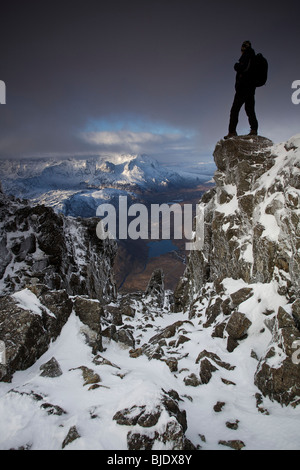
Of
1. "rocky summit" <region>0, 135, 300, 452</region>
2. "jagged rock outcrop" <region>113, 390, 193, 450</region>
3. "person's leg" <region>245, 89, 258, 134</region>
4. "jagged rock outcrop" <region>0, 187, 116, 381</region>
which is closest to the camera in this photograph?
"jagged rock outcrop" <region>113, 390, 193, 450</region>

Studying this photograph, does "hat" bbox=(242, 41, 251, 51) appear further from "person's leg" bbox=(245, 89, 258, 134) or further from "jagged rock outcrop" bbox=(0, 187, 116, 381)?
"jagged rock outcrop" bbox=(0, 187, 116, 381)

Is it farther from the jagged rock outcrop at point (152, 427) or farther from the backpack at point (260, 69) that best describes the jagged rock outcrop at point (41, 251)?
the backpack at point (260, 69)

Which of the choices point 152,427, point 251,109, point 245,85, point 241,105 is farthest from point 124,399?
point 251,109

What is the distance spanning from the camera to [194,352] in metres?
16.1

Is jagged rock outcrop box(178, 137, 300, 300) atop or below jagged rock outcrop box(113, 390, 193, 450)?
atop

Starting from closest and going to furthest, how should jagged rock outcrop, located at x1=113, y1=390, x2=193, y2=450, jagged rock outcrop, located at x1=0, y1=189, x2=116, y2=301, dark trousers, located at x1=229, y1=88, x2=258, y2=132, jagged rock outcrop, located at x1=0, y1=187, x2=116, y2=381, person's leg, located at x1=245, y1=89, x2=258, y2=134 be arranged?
jagged rock outcrop, located at x1=113, y1=390, x2=193, y2=450
jagged rock outcrop, located at x1=0, y1=187, x2=116, y2=381
dark trousers, located at x1=229, y1=88, x2=258, y2=132
person's leg, located at x1=245, y1=89, x2=258, y2=134
jagged rock outcrop, located at x1=0, y1=189, x2=116, y2=301

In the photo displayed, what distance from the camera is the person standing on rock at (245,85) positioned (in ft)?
47.1

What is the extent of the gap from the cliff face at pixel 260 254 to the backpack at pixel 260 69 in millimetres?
6387

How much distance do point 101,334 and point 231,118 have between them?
20.4 metres

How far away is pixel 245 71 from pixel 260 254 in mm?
14178

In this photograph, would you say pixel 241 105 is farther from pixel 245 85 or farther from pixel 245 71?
pixel 245 71

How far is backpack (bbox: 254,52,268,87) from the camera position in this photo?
563 inches

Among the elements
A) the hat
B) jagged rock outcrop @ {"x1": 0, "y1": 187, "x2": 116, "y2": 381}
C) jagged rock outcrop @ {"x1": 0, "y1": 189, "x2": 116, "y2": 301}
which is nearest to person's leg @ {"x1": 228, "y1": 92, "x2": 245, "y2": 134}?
the hat

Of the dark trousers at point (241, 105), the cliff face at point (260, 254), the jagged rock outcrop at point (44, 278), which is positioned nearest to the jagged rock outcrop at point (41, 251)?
the jagged rock outcrop at point (44, 278)
